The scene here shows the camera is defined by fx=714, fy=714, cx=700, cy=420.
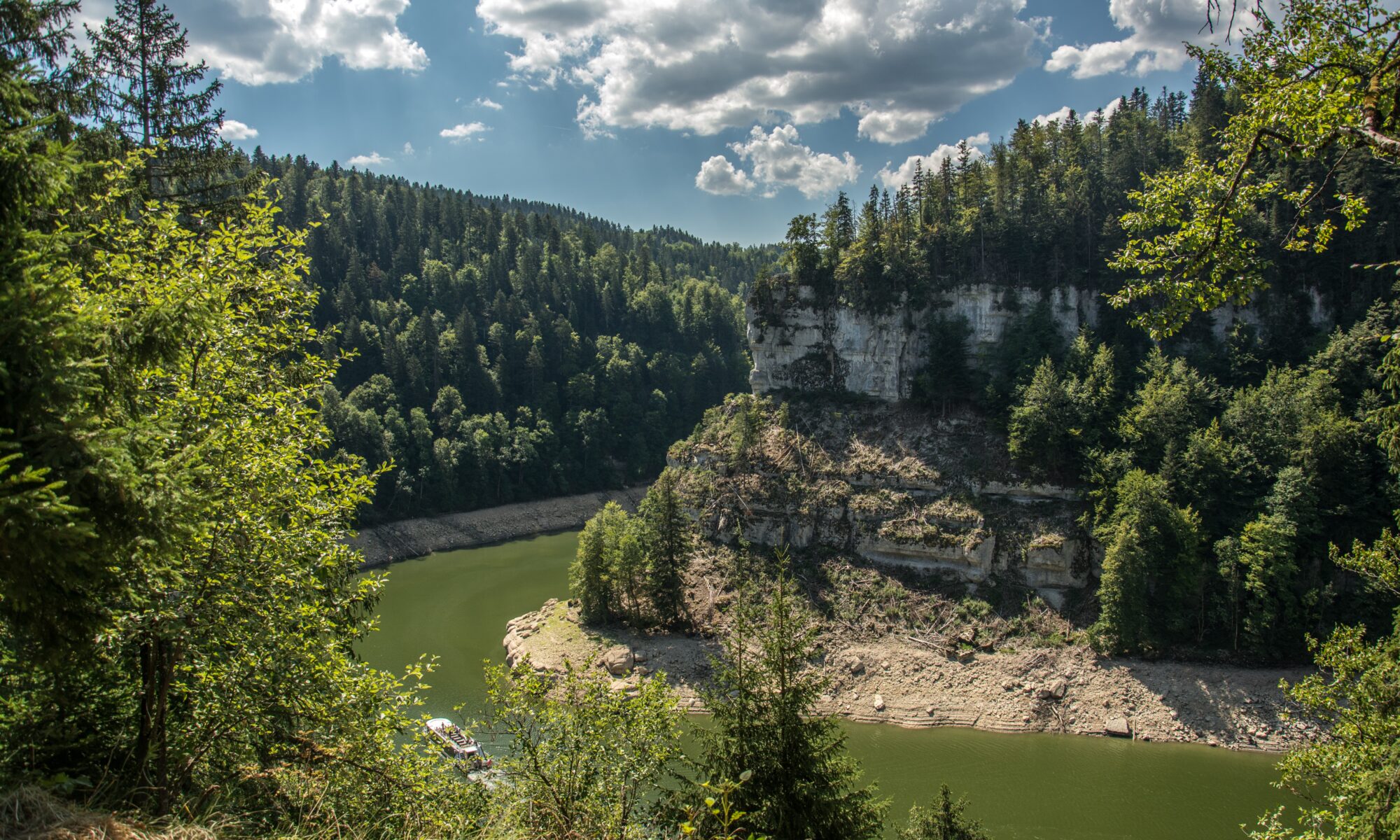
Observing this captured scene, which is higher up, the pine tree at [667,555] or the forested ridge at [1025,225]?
the forested ridge at [1025,225]

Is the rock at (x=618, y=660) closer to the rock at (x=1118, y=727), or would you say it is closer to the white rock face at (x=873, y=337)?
the rock at (x=1118, y=727)

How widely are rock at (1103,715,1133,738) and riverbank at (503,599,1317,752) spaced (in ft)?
0.09

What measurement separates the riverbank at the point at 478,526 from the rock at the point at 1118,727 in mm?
37146

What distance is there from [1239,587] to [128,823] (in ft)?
102

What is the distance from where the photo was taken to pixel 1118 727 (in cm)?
2333

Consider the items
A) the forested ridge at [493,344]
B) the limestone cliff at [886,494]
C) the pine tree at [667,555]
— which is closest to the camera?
the limestone cliff at [886,494]

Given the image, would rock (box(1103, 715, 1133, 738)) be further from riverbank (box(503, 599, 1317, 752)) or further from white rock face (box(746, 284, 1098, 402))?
white rock face (box(746, 284, 1098, 402))

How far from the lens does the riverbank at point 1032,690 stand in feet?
75.4

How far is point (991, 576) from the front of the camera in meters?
29.5

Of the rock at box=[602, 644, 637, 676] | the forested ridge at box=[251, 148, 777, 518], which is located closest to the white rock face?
the rock at box=[602, 644, 637, 676]

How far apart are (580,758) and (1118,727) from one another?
73.6 ft

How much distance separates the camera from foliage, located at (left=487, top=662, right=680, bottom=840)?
22.7 feet

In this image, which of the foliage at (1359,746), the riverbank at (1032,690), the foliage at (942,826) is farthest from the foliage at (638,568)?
the foliage at (1359,746)

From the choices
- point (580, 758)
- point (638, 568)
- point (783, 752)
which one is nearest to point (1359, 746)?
point (783, 752)
